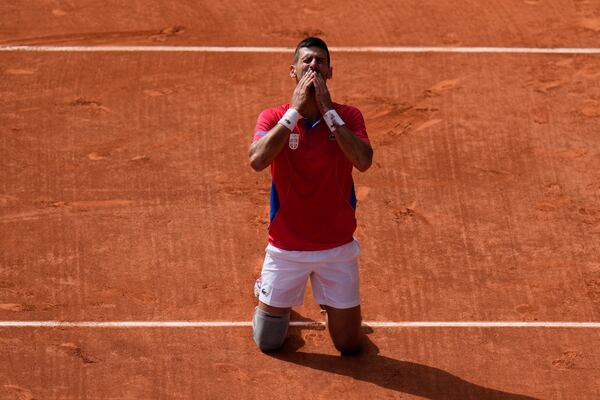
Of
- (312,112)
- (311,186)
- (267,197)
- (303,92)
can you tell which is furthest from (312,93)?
(267,197)

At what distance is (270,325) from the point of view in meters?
10.3

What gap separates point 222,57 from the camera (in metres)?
14.5

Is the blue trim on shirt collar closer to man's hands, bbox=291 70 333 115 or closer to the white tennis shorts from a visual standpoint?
man's hands, bbox=291 70 333 115

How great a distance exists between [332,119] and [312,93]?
0.26 meters

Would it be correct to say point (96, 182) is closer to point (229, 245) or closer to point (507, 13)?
point (229, 245)

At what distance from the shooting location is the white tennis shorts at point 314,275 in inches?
394

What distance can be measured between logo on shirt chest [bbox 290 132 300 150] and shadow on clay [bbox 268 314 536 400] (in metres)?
1.73

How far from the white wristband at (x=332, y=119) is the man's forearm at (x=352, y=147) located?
0.10ft

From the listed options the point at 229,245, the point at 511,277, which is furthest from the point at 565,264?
the point at 229,245

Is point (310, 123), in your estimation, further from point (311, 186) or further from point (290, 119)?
point (311, 186)

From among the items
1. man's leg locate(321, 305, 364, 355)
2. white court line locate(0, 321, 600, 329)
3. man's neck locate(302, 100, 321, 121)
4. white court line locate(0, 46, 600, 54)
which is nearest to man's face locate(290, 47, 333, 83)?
man's neck locate(302, 100, 321, 121)

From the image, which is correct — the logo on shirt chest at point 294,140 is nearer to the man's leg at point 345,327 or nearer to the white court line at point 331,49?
the man's leg at point 345,327

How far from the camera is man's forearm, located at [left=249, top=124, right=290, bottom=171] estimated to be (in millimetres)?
9578

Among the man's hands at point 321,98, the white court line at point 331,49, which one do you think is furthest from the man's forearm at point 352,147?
the white court line at point 331,49
